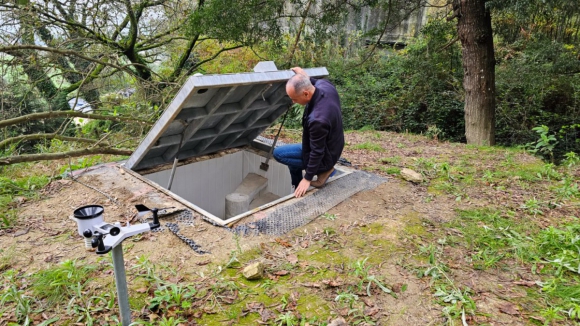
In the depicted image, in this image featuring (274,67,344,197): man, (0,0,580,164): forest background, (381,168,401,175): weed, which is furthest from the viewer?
(0,0,580,164): forest background

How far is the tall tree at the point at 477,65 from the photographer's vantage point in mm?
6280

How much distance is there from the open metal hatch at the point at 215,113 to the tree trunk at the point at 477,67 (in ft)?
12.9

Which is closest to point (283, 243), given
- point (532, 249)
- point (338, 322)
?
point (338, 322)

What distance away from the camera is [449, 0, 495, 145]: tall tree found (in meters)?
6.28

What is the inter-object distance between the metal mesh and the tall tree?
377 centimetres

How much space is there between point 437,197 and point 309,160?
4.89ft

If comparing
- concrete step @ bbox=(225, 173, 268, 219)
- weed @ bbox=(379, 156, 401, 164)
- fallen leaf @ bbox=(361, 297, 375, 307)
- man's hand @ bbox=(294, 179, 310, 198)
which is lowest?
concrete step @ bbox=(225, 173, 268, 219)

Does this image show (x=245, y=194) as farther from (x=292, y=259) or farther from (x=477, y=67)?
(x=477, y=67)

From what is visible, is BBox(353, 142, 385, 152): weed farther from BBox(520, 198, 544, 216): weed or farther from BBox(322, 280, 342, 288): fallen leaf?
BBox(322, 280, 342, 288): fallen leaf

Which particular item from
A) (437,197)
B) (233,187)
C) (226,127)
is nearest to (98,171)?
(226,127)

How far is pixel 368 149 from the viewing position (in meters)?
5.94

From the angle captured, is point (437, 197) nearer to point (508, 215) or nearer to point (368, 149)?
point (508, 215)

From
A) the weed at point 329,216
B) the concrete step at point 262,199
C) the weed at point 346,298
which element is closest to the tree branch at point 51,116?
the concrete step at point 262,199

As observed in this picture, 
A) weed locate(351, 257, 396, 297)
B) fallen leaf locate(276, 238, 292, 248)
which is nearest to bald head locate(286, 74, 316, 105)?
fallen leaf locate(276, 238, 292, 248)
